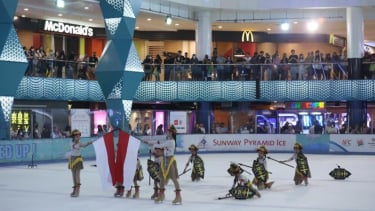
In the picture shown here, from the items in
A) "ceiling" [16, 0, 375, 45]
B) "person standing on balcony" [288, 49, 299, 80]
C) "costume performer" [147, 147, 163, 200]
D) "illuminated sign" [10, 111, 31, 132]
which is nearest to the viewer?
"costume performer" [147, 147, 163, 200]

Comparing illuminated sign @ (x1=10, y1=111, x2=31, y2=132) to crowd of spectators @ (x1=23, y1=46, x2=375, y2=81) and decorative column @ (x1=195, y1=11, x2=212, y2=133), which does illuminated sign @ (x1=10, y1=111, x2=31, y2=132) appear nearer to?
crowd of spectators @ (x1=23, y1=46, x2=375, y2=81)

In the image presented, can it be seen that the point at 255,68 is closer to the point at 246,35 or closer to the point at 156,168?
the point at 246,35

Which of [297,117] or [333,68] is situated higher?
[333,68]

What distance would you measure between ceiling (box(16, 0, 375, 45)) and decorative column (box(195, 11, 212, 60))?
43 centimetres

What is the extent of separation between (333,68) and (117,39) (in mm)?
17343

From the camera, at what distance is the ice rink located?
49.4 feet

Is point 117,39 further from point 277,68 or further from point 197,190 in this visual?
point 277,68

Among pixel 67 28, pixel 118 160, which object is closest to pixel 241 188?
pixel 118 160

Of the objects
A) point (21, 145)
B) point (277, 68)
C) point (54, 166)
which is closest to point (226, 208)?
point (54, 166)

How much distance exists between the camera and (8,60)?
16.8 metres

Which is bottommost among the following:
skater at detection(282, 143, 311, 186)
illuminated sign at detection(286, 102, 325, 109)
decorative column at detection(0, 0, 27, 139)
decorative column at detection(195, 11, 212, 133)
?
skater at detection(282, 143, 311, 186)

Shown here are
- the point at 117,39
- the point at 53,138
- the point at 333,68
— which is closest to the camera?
the point at 117,39

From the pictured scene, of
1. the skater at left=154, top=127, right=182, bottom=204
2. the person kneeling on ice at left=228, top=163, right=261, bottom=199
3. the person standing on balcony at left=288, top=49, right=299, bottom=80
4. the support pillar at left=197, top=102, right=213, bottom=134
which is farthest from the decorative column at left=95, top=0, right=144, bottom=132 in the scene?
the person standing on balcony at left=288, top=49, right=299, bottom=80

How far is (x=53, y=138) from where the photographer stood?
31.0m
